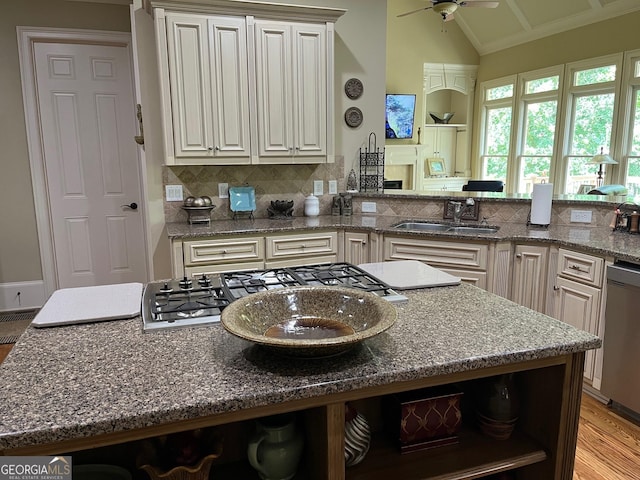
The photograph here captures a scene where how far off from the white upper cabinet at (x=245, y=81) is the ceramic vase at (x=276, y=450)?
8.18 feet

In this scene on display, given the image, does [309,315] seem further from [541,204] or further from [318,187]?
[318,187]

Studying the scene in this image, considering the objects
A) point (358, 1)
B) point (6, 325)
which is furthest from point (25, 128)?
point (358, 1)

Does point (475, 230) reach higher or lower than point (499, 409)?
higher

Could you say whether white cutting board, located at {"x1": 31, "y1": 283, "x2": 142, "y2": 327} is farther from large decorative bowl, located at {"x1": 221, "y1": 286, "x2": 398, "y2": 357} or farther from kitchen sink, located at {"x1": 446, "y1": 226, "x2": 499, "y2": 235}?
kitchen sink, located at {"x1": 446, "y1": 226, "x2": 499, "y2": 235}

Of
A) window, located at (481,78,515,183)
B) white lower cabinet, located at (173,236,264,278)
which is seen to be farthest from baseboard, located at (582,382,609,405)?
window, located at (481,78,515,183)

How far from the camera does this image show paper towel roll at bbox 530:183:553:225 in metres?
3.06

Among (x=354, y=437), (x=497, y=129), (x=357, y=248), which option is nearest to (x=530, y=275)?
(x=357, y=248)

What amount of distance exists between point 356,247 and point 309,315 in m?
2.12

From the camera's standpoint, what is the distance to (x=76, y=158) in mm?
4086

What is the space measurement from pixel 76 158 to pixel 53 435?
385 cm

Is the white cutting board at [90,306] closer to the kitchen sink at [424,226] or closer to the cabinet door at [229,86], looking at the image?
the cabinet door at [229,86]

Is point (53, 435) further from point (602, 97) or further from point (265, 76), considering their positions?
point (602, 97)

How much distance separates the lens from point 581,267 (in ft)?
8.44

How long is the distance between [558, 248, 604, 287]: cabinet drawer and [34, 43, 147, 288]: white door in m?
3.54
